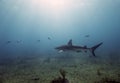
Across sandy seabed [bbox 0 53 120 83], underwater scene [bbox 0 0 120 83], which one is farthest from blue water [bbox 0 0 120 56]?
sandy seabed [bbox 0 53 120 83]

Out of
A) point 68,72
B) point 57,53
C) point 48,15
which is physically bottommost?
point 57,53

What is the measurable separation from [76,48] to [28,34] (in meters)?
162

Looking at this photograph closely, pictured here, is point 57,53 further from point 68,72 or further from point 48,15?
point 48,15

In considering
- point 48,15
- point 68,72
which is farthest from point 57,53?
point 48,15

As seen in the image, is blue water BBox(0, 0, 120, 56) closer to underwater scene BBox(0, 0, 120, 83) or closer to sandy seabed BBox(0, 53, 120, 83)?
underwater scene BBox(0, 0, 120, 83)

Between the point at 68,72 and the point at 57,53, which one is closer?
the point at 68,72

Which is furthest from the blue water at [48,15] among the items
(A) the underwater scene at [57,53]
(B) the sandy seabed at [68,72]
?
(B) the sandy seabed at [68,72]

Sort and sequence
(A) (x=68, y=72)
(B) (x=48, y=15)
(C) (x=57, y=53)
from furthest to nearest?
(B) (x=48, y=15) → (C) (x=57, y=53) → (A) (x=68, y=72)

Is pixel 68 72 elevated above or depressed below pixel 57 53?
above

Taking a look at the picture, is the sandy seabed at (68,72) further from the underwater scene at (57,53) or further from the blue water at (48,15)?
the blue water at (48,15)

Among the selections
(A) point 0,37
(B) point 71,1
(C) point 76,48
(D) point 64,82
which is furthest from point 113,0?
(A) point 0,37

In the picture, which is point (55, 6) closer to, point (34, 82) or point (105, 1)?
point (105, 1)

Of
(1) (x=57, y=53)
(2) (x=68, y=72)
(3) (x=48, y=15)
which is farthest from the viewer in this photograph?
(3) (x=48, y=15)

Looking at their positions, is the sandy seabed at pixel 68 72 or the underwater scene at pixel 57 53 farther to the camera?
the underwater scene at pixel 57 53
